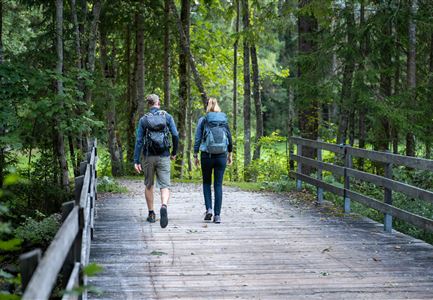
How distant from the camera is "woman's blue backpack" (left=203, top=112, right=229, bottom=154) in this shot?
10000 millimetres

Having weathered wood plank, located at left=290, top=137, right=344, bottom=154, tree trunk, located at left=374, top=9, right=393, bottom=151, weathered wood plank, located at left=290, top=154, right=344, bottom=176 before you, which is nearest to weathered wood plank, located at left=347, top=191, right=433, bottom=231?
weathered wood plank, located at left=290, top=154, right=344, bottom=176

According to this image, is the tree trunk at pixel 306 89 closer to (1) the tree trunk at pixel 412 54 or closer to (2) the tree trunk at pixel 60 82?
(1) the tree trunk at pixel 412 54

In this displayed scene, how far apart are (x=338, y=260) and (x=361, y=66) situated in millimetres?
9776

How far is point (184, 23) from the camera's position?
22.4 metres

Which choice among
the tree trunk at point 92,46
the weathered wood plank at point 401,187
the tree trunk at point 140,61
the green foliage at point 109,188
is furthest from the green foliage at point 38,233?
the tree trunk at point 140,61

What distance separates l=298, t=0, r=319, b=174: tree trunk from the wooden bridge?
4.67 metres

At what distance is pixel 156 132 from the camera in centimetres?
987

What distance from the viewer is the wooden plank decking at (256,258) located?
6531 mm

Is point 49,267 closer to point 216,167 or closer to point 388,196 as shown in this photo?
point 216,167

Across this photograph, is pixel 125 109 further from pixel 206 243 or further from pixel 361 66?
pixel 206 243

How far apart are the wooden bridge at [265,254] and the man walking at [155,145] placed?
2.38ft

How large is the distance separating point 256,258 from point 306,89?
9.44 metres

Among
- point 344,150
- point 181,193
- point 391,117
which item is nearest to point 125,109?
point 181,193

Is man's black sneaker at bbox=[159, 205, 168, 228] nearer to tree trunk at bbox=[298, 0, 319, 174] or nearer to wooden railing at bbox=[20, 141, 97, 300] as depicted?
wooden railing at bbox=[20, 141, 97, 300]
